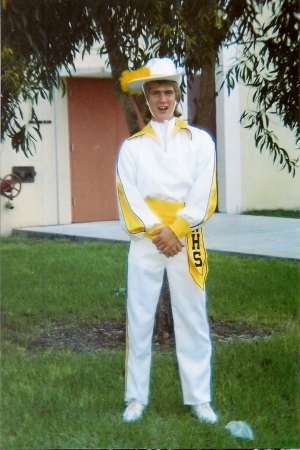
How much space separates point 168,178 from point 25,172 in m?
6.54

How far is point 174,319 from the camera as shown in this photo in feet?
12.3

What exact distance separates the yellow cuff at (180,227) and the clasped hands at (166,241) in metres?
0.02

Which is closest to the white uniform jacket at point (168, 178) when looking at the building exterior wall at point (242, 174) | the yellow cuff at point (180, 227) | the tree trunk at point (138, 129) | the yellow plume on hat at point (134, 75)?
the yellow cuff at point (180, 227)

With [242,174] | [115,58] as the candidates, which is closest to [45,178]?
[242,174]

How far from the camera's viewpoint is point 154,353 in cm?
504

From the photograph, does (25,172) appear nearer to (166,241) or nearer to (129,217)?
(129,217)

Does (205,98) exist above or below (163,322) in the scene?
above

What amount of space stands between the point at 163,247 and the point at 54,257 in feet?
16.4

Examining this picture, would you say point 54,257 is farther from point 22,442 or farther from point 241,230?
point 22,442

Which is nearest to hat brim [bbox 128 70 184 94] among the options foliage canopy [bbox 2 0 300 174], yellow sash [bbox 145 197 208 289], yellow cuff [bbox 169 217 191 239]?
foliage canopy [bbox 2 0 300 174]

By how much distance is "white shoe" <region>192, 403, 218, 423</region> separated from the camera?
3801 millimetres

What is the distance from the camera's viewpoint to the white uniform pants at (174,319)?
12.1ft

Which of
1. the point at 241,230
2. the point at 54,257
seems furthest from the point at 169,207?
the point at 241,230

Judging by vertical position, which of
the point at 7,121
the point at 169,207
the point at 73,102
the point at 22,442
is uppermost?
the point at 73,102
